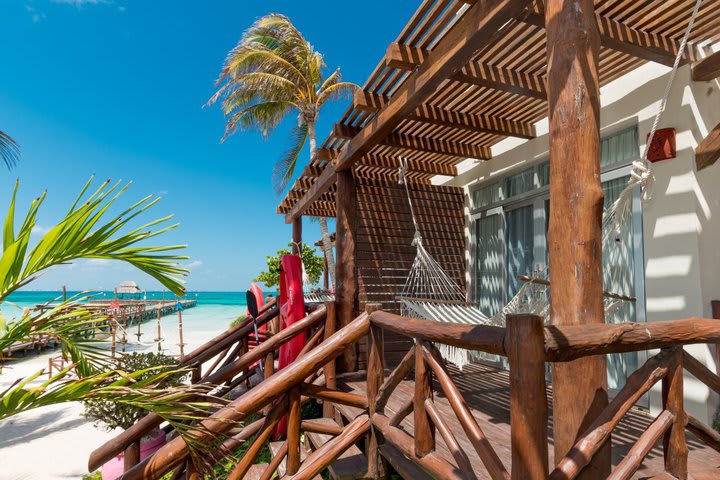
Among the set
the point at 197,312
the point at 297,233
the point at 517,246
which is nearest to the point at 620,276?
the point at 517,246

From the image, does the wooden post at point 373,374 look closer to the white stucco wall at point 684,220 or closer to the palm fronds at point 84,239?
the palm fronds at point 84,239

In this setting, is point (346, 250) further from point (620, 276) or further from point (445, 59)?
point (620, 276)

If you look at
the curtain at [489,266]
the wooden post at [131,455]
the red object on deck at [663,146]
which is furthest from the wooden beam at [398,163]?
the wooden post at [131,455]

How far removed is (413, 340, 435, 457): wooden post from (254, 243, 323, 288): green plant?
10616 mm

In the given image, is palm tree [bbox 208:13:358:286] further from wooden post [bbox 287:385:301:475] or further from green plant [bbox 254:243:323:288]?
wooden post [bbox 287:385:301:475]

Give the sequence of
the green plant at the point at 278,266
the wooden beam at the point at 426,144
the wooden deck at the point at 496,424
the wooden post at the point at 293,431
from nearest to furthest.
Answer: the wooden deck at the point at 496,424 → the wooden post at the point at 293,431 → the wooden beam at the point at 426,144 → the green plant at the point at 278,266

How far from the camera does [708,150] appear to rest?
265cm

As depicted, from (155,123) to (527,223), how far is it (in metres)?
36.1

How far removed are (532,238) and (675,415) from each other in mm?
2729

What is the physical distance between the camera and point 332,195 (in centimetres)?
594

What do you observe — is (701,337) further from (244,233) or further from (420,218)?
(244,233)

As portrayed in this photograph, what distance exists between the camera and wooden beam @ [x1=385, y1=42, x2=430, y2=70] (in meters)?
2.62

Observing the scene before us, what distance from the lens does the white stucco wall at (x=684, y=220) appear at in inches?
105

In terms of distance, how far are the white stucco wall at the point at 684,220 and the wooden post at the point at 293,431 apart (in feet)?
8.01
